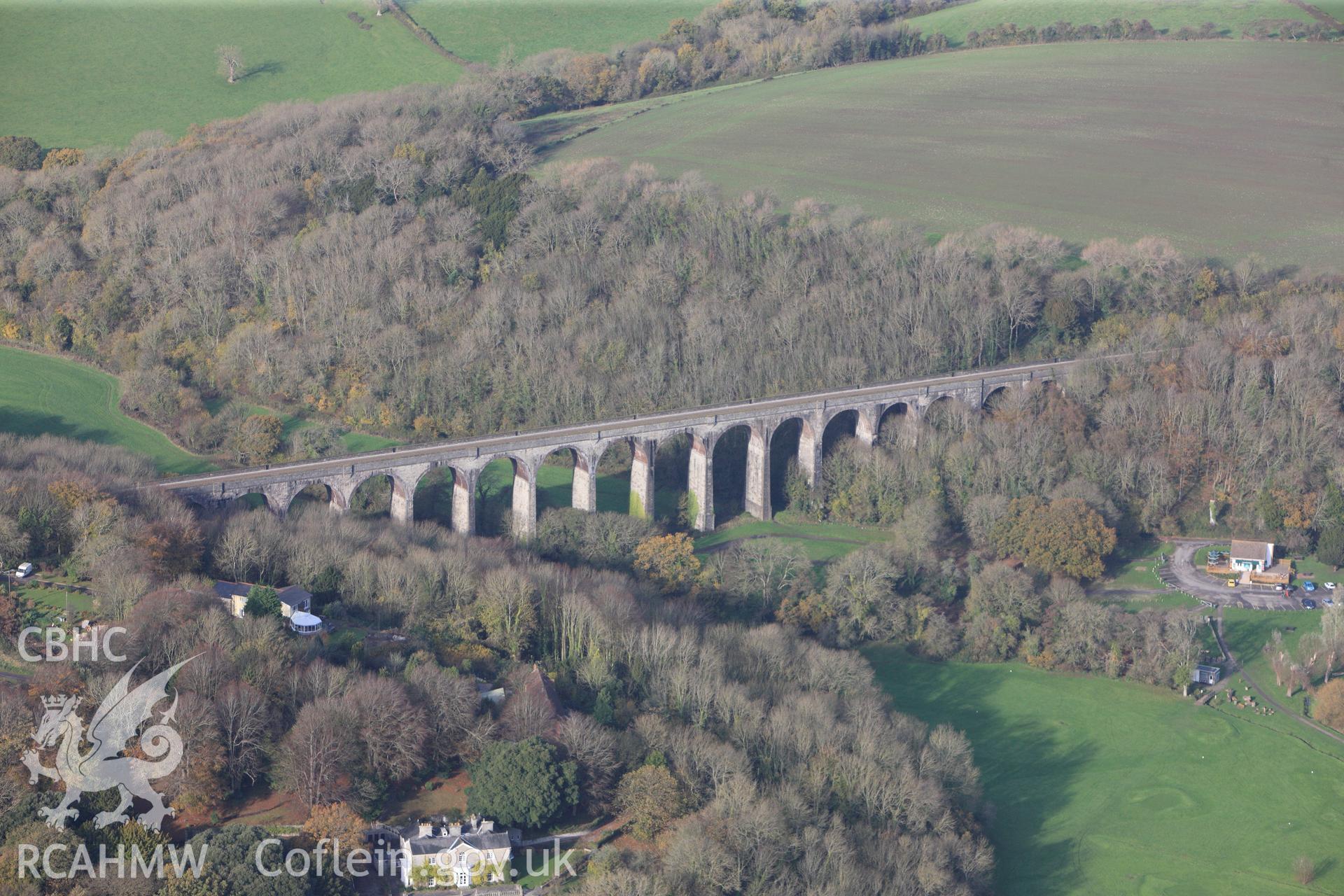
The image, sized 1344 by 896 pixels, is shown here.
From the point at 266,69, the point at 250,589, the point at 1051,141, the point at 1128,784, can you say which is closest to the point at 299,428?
the point at 250,589

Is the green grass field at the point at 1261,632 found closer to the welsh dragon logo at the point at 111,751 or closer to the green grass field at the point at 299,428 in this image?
the green grass field at the point at 299,428

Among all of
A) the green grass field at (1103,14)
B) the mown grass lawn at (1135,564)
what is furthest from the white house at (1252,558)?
the green grass field at (1103,14)

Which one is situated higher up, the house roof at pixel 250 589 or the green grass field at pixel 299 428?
the green grass field at pixel 299 428

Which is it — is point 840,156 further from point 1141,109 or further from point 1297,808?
point 1297,808

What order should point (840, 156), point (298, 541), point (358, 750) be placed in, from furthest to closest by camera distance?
point (840, 156)
point (298, 541)
point (358, 750)

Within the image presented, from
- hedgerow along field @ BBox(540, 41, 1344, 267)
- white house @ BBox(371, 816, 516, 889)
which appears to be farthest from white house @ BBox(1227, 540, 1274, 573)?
white house @ BBox(371, 816, 516, 889)

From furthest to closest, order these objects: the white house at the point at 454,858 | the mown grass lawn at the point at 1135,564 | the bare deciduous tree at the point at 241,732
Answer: the mown grass lawn at the point at 1135,564 < the bare deciduous tree at the point at 241,732 < the white house at the point at 454,858

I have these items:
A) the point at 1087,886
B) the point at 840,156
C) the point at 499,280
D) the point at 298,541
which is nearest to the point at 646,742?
the point at 1087,886
